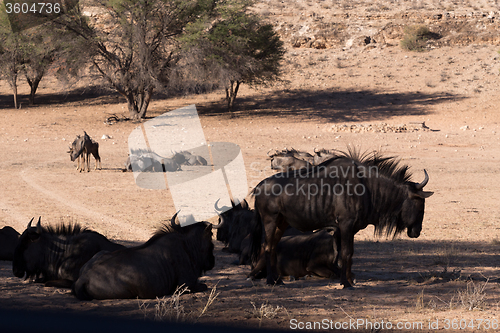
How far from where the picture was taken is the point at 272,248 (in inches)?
259

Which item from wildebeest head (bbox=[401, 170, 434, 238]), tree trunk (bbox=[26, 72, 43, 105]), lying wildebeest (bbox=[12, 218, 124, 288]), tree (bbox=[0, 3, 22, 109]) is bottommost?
lying wildebeest (bbox=[12, 218, 124, 288])

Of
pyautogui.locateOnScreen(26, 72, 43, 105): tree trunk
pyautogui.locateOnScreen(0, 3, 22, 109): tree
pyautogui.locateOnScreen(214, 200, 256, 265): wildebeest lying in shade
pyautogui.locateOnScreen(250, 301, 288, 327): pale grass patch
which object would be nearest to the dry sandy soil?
pyautogui.locateOnScreen(250, 301, 288, 327): pale grass patch

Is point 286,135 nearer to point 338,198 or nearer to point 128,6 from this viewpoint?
point 128,6

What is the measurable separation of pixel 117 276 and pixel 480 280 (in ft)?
14.7

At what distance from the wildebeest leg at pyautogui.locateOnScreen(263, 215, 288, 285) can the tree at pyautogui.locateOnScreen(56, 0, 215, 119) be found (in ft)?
79.4

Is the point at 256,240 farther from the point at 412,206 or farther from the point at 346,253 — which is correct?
the point at 412,206

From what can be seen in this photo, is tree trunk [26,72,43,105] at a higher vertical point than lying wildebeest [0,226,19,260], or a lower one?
higher

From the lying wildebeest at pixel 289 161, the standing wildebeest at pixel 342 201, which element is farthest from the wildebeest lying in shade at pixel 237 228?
the lying wildebeest at pixel 289 161

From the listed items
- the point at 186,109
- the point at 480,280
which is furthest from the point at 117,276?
the point at 186,109

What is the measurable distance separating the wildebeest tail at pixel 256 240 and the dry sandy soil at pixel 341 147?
345mm

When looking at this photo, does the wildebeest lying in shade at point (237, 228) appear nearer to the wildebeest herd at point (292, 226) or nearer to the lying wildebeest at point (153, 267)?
the wildebeest herd at point (292, 226)

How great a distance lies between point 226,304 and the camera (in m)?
5.15

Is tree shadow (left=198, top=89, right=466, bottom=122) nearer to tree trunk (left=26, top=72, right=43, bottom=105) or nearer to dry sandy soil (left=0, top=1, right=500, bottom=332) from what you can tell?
dry sandy soil (left=0, top=1, right=500, bottom=332)

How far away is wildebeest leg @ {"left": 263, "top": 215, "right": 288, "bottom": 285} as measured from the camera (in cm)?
642
